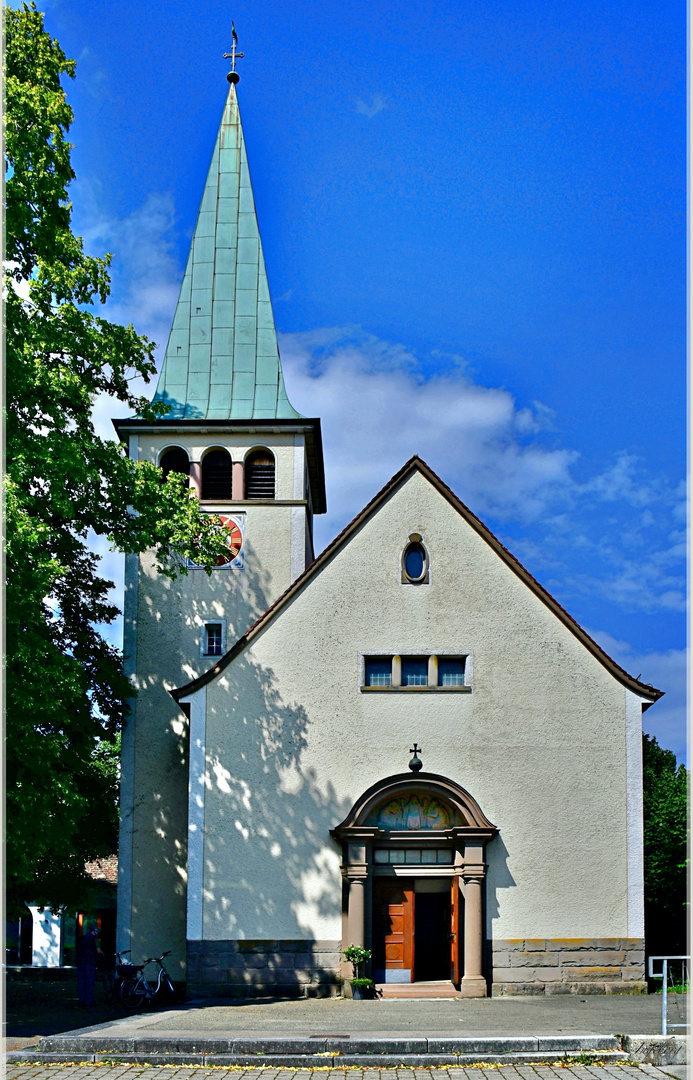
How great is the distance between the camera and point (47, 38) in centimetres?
1828

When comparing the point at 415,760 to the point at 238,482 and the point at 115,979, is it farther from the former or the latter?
the point at 238,482

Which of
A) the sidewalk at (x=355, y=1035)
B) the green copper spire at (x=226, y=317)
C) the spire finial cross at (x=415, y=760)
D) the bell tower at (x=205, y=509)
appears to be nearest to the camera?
the sidewalk at (x=355, y=1035)

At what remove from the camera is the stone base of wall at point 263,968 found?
69.0 feet

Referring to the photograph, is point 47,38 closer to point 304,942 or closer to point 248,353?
point 248,353

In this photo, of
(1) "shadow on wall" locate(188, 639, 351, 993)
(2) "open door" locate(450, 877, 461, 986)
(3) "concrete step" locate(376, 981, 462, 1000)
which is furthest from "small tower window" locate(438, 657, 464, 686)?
(3) "concrete step" locate(376, 981, 462, 1000)

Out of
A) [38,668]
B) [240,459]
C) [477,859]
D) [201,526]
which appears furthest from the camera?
[240,459]

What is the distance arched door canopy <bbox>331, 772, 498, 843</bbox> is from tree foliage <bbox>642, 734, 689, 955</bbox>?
354 inches

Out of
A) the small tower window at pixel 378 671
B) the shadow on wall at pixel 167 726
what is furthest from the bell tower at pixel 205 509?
the small tower window at pixel 378 671

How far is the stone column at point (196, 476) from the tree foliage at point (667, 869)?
43.0 ft

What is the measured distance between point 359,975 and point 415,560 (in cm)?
783

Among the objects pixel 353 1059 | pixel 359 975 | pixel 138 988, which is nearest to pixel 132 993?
pixel 138 988

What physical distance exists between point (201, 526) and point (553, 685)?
24.8ft

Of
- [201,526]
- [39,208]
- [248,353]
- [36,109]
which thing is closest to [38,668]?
[201,526]

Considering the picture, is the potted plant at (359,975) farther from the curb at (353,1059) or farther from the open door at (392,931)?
the curb at (353,1059)
